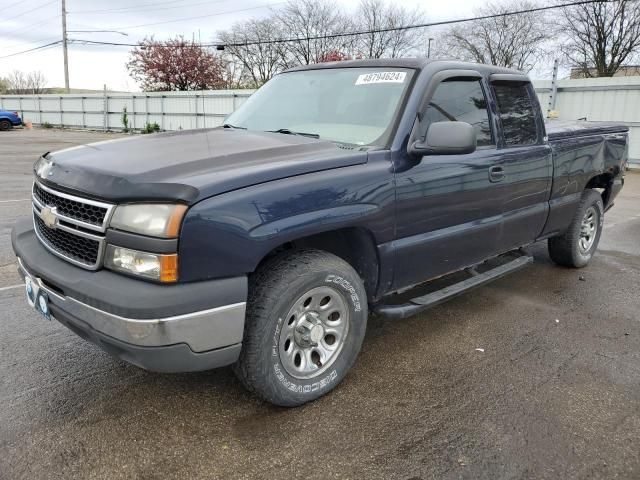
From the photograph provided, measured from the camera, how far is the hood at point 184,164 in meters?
2.36

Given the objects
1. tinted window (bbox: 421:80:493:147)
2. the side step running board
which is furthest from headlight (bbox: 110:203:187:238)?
tinted window (bbox: 421:80:493:147)

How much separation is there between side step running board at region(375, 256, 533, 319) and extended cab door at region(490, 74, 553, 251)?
169mm

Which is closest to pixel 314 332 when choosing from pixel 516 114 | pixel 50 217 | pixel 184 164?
pixel 184 164

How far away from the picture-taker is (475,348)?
372cm

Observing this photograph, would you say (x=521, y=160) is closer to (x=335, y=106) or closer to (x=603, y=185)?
(x=335, y=106)

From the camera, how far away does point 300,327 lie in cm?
282

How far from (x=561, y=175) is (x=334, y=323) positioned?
9.38 ft

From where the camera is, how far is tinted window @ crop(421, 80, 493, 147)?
11.5 ft

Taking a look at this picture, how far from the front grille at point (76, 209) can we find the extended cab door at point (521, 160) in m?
2.67

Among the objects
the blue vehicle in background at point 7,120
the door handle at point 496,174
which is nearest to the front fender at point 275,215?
the door handle at point 496,174

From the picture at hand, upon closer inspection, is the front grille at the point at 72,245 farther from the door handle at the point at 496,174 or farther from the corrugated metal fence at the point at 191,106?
the corrugated metal fence at the point at 191,106

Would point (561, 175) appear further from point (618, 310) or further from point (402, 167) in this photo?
point (402, 167)

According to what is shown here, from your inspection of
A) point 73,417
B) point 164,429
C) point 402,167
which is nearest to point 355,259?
Result: point 402,167

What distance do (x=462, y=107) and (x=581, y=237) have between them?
269cm
